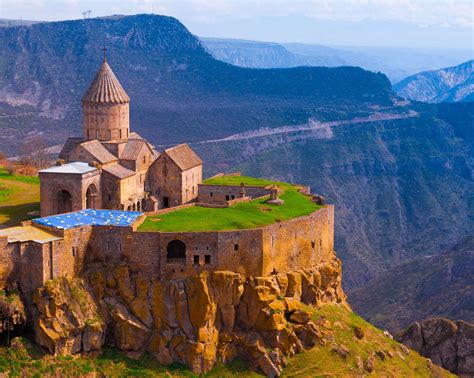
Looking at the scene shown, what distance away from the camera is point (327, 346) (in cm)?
5600

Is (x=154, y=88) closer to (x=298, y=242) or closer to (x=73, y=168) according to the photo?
(x=73, y=168)

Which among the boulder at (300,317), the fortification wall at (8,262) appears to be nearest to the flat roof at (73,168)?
the fortification wall at (8,262)

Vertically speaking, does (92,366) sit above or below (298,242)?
below

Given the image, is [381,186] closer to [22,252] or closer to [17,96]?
[17,96]

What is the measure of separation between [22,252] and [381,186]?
4384 inches

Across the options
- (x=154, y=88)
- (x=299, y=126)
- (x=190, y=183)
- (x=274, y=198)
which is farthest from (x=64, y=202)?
(x=154, y=88)

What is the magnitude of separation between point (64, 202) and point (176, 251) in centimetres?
1013

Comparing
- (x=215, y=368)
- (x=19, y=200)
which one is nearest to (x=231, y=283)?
(x=215, y=368)

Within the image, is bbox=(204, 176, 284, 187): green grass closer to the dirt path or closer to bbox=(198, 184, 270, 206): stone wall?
bbox=(198, 184, 270, 206): stone wall

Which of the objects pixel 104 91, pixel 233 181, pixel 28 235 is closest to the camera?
pixel 28 235

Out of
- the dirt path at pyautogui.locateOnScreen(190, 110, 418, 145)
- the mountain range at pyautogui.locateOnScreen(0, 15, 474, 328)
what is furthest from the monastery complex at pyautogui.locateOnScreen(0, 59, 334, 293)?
the dirt path at pyautogui.locateOnScreen(190, 110, 418, 145)

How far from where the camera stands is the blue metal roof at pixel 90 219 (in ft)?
177

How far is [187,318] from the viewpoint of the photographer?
179 feet

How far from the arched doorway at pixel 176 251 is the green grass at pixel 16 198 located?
10723 millimetres
